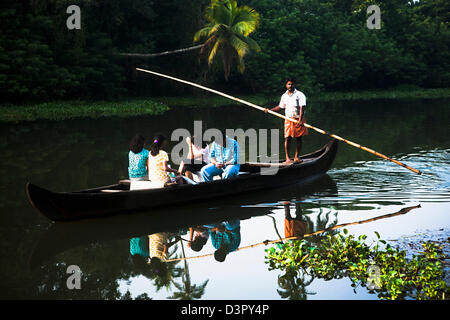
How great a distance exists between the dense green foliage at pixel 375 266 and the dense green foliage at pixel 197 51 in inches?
763

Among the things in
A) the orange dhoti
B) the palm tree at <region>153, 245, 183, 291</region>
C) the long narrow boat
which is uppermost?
the orange dhoti

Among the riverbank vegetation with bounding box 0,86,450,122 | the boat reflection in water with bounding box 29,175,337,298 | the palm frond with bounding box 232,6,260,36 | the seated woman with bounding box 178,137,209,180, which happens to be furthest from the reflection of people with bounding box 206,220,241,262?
the palm frond with bounding box 232,6,260,36

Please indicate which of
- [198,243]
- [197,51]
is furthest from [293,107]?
[197,51]

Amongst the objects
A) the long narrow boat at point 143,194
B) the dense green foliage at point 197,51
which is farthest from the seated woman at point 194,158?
the dense green foliage at point 197,51

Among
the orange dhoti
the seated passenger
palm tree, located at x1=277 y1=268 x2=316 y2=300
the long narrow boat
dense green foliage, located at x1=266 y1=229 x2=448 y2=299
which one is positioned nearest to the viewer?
dense green foliage, located at x1=266 y1=229 x2=448 y2=299

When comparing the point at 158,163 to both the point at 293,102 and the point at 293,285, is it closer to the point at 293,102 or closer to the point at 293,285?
the point at 293,285

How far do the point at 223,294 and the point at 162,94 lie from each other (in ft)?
89.1

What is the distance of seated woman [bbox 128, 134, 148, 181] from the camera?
24.9 feet

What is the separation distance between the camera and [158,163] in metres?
7.60

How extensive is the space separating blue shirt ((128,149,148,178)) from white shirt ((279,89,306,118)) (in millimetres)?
3397

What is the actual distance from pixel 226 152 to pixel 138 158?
1.54 metres

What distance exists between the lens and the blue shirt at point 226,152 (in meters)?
8.48

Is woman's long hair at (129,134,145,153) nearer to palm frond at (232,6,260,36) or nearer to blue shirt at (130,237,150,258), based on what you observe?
blue shirt at (130,237,150,258)
